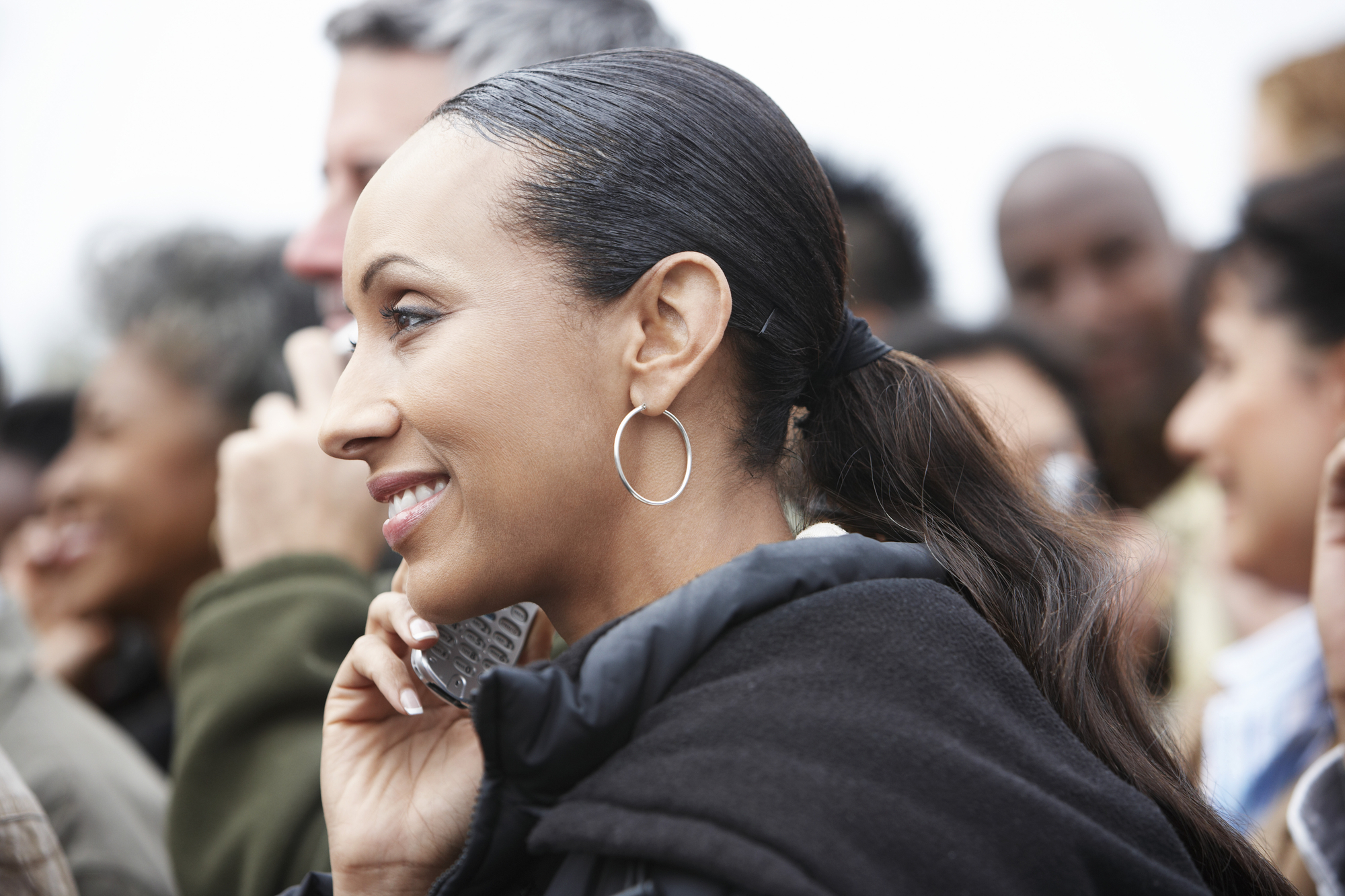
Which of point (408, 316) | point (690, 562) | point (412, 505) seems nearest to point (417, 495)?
point (412, 505)

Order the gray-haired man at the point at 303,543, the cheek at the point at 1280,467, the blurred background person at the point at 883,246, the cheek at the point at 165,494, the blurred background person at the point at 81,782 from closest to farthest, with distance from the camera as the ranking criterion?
1. the gray-haired man at the point at 303,543
2. the blurred background person at the point at 81,782
3. the cheek at the point at 1280,467
4. the cheek at the point at 165,494
5. the blurred background person at the point at 883,246

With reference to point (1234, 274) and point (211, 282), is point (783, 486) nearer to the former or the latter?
point (1234, 274)

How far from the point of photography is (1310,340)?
3480 millimetres

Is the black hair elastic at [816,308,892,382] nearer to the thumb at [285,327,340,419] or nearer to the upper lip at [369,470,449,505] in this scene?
the upper lip at [369,470,449,505]

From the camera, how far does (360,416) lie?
1844 millimetres

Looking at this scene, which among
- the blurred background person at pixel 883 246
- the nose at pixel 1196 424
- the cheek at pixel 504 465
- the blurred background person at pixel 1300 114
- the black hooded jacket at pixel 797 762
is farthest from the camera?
the blurred background person at pixel 883 246

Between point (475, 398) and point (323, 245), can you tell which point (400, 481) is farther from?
point (323, 245)

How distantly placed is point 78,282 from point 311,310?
105 centimetres

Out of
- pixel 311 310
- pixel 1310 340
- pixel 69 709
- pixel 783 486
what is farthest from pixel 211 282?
pixel 1310 340

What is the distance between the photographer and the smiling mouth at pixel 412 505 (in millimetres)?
1865

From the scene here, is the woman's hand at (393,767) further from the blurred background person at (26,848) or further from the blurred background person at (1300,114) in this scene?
the blurred background person at (1300,114)

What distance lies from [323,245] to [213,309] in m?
1.56

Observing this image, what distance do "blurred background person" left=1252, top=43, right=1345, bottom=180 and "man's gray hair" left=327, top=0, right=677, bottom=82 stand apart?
2706 millimetres

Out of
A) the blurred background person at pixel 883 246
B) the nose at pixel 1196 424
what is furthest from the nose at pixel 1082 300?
the nose at pixel 1196 424
